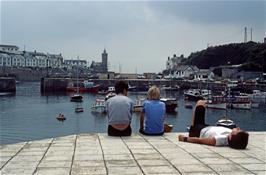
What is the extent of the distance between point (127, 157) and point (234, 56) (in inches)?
4826

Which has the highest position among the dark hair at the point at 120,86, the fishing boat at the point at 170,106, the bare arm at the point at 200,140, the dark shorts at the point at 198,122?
the dark hair at the point at 120,86

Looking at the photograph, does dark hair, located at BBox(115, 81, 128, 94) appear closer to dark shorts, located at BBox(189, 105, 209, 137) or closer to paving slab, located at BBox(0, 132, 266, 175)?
paving slab, located at BBox(0, 132, 266, 175)

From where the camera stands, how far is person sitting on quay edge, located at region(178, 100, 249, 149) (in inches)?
278

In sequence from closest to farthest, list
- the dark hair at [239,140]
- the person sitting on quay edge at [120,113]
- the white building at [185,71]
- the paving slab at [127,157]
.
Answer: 1. the paving slab at [127,157]
2. the dark hair at [239,140]
3. the person sitting on quay edge at [120,113]
4. the white building at [185,71]

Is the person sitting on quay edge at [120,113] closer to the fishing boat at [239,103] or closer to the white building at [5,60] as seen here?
the fishing boat at [239,103]

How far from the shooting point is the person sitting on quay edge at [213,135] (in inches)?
278

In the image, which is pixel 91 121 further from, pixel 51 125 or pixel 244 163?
pixel 244 163

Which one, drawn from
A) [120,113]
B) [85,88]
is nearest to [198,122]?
[120,113]

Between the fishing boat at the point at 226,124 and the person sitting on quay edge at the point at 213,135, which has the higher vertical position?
the person sitting on quay edge at the point at 213,135

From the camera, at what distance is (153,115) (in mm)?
8273

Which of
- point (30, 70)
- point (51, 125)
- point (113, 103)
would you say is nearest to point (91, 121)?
point (51, 125)

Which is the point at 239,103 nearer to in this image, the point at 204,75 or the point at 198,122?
the point at 198,122

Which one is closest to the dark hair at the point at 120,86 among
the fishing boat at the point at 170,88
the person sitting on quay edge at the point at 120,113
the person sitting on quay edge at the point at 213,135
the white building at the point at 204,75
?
the person sitting on quay edge at the point at 120,113

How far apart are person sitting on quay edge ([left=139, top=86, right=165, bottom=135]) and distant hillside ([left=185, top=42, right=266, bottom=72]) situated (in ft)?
336
